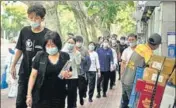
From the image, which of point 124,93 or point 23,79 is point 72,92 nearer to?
point 124,93

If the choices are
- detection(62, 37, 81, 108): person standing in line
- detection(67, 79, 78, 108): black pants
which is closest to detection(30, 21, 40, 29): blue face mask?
detection(62, 37, 81, 108): person standing in line

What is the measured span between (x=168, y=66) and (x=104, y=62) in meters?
8.38

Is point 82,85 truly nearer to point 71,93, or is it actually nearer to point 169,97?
point 71,93

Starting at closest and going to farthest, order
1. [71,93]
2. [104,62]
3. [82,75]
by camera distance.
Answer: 1. [71,93]
2. [82,75]
3. [104,62]

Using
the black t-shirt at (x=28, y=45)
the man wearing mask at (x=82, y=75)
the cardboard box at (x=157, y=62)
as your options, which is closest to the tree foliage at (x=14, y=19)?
the man wearing mask at (x=82, y=75)

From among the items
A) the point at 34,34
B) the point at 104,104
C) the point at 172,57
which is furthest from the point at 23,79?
the point at 104,104

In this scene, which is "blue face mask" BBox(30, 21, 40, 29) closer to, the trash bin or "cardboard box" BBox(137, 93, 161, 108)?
"cardboard box" BBox(137, 93, 161, 108)

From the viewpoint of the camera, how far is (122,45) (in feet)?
53.3

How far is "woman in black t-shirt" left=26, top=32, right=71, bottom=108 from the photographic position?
18.7ft

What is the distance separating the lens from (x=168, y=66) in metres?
4.76

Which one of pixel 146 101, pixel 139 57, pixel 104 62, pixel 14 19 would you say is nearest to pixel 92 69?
pixel 104 62

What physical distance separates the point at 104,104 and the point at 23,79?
576 centimetres

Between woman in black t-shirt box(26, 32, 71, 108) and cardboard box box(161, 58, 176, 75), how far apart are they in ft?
4.30

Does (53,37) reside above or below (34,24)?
below
